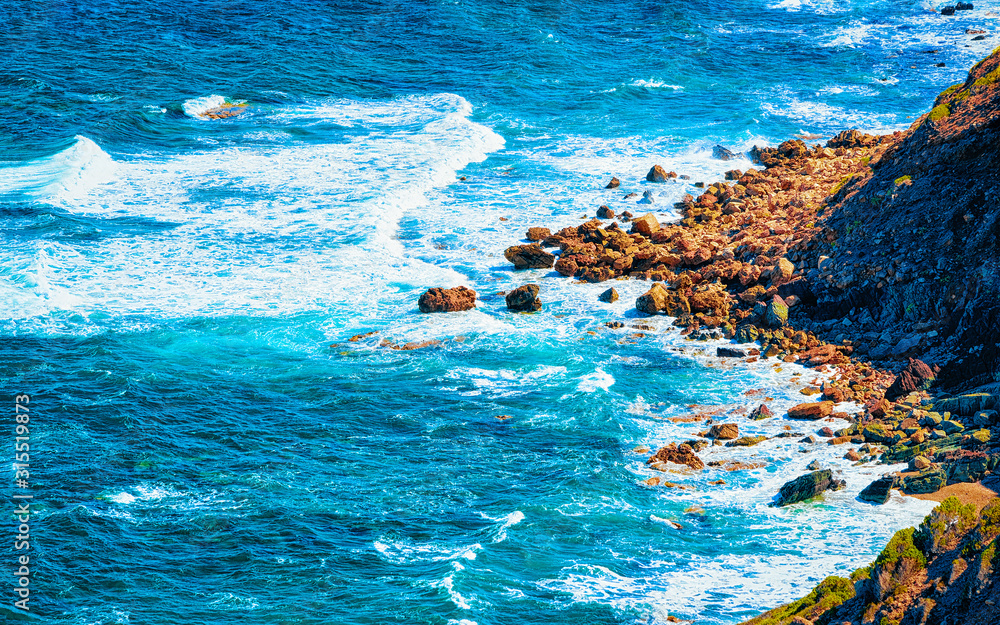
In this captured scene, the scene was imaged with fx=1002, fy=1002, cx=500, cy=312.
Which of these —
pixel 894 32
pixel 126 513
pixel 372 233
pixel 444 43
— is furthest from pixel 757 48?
pixel 126 513

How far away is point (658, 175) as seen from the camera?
52.4 m

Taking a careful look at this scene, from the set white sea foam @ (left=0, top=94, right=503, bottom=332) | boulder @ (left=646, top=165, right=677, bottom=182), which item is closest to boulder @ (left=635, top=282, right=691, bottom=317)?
white sea foam @ (left=0, top=94, right=503, bottom=332)

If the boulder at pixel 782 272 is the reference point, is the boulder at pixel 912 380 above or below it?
below

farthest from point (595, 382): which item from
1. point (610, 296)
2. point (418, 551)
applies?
point (418, 551)

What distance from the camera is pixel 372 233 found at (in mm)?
47719

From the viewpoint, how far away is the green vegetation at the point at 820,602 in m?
19.0

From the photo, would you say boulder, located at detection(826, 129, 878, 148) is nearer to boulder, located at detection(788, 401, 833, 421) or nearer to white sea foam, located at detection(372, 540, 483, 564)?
boulder, located at detection(788, 401, 833, 421)

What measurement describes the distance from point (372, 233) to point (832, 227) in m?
21.2

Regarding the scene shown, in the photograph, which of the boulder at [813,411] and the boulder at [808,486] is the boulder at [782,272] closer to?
the boulder at [813,411]

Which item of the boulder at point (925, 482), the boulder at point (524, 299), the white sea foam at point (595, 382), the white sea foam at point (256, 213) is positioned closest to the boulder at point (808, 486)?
the boulder at point (925, 482)

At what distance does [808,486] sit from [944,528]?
923 cm

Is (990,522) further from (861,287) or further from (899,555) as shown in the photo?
(861,287)

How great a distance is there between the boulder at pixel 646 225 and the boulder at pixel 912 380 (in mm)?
15217

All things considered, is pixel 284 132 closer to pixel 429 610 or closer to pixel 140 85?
pixel 140 85
